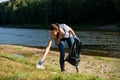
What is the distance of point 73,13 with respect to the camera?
114 m

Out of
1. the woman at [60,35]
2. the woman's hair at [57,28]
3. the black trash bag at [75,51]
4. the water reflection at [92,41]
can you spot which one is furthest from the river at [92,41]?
the woman's hair at [57,28]

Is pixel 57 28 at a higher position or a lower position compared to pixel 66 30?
higher

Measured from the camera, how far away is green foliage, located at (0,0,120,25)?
316ft

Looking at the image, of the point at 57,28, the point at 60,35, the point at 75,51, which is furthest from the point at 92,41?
the point at 57,28

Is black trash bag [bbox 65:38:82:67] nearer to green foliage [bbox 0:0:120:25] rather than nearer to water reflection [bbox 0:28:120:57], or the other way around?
water reflection [bbox 0:28:120:57]

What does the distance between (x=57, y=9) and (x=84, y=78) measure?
11590 centimetres

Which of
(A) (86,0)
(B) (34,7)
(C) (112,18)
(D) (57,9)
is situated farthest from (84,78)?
(B) (34,7)

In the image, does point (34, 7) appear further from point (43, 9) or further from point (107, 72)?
point (107, 72)

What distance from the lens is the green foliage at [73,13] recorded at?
96438mm

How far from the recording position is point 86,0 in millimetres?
108875

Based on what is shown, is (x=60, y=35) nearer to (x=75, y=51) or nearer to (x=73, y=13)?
(x=75, y=51)

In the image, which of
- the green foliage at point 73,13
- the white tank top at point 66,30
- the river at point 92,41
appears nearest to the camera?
the white tank top at point 66,30

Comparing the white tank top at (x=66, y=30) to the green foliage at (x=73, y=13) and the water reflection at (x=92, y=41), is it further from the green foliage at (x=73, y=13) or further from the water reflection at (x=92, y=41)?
the green foliage at (x=73, y=13)

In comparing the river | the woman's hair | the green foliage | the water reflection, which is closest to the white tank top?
the woman's hair
